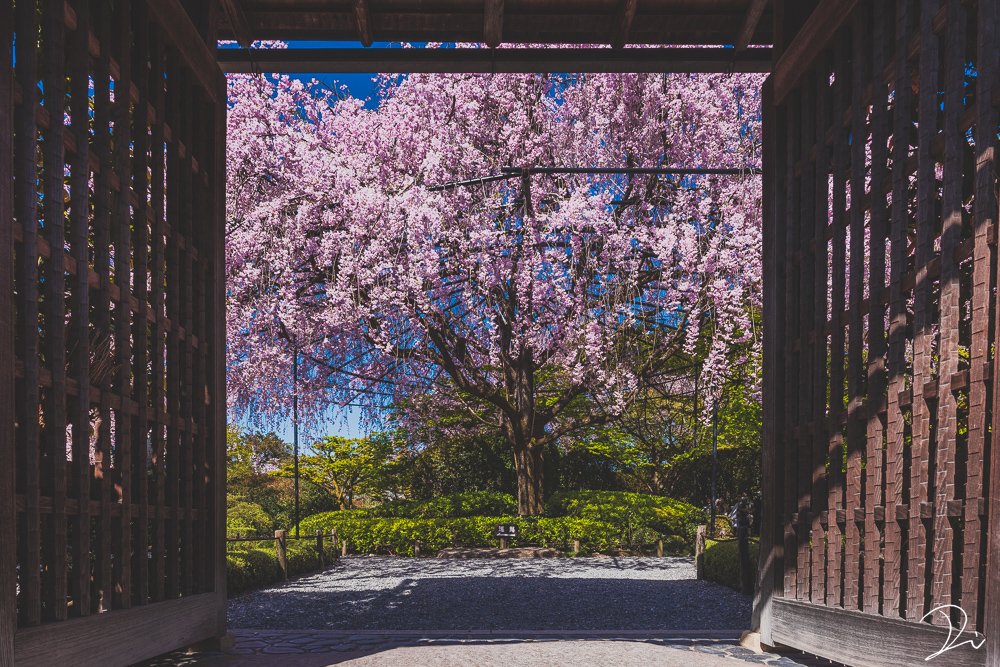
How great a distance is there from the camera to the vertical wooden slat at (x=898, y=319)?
11.1ft

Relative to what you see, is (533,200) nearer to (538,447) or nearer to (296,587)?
(538,447)

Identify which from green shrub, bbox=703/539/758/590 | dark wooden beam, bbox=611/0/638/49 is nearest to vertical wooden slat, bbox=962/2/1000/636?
dark wooden beam, bbox=611/0/638/49

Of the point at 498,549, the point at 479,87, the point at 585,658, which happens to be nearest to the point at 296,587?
the point at 498,549

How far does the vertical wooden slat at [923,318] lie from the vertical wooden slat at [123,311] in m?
3.21

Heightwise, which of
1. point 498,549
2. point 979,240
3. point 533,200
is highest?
point 533,200

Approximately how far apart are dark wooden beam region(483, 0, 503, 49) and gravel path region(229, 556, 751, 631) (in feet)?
13.3

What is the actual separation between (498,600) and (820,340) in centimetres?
522

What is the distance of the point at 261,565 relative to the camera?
31.7 ft

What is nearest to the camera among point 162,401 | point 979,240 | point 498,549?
point 979,240

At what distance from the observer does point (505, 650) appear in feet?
16.2

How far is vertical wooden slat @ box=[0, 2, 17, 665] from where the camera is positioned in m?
2.71

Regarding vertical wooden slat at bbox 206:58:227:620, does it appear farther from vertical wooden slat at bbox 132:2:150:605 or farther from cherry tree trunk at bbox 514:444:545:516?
cherry tree trunk at bbox 514:444:545:516

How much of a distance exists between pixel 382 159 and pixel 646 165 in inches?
141

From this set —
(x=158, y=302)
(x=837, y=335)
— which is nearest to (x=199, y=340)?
(x=158, y=302)
